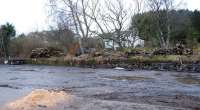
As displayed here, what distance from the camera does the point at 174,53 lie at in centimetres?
3453

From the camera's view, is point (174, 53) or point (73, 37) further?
point (73, 37)

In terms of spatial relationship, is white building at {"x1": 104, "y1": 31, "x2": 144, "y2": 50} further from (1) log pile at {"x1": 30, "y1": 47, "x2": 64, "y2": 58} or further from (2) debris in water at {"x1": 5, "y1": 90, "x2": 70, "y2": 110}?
(2) debris in water at {"x1": 5, "y1": 90, "x2": 70, "y2": 110}

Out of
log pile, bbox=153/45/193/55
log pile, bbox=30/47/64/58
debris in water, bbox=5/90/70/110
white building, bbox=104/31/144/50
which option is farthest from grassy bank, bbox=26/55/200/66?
debris in water, bbox=5/90/70/110

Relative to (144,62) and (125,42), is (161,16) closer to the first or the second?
(125,42)

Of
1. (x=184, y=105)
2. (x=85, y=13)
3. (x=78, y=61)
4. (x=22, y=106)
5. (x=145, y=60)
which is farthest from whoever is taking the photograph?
(x=85, y=13)

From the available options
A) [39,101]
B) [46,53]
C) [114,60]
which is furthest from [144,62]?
[39,101]

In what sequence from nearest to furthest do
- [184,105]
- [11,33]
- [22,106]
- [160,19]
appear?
1. [22,106]
2. [184,105]
3. [160,19]
4. [11,33]

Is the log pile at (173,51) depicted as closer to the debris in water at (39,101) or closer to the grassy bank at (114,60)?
the grassy bank at (114,60)

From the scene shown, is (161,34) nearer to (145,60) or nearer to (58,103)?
(145,60)

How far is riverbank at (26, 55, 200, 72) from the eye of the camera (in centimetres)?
2998

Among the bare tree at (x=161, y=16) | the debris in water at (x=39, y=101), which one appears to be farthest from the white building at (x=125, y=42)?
A: the debris in water at (x=39, y=101)

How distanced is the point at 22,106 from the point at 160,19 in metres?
43.4

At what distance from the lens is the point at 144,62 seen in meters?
A: 33.0

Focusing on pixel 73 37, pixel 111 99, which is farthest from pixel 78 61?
pixel 111 99
